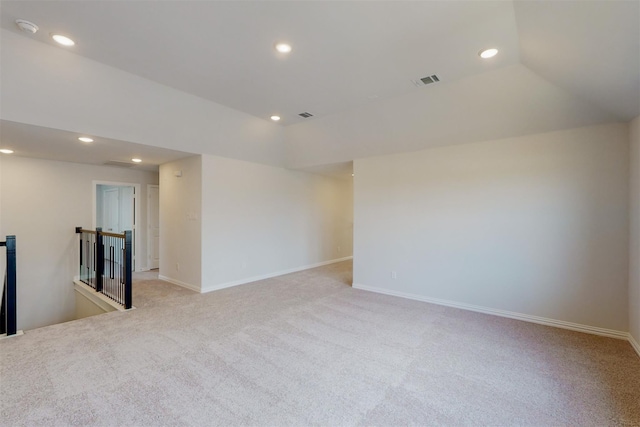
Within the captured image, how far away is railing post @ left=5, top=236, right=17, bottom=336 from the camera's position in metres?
3.12

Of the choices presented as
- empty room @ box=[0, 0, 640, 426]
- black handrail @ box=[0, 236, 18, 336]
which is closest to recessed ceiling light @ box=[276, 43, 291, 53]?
empty room @ box=[0, 0, 640, 426]

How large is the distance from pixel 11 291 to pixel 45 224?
8.18 ft

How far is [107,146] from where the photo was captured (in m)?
4.11

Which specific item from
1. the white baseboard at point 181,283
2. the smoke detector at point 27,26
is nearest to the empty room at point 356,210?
the smoke detector at point 27,26

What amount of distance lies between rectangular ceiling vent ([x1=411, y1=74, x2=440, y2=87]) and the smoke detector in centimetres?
380

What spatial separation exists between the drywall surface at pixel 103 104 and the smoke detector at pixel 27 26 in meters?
0.23

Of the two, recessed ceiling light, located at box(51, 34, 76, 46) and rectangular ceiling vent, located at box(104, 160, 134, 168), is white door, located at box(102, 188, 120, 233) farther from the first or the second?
recessed ceiling light, located at box(51, 34, 76, 46)

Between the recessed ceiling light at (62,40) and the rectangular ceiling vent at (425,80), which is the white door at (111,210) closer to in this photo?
the recessed ceiling light at (62,40)

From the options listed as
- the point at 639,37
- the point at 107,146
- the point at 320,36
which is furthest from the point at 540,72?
the point at 107,146

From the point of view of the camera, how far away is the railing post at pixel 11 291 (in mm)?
3125

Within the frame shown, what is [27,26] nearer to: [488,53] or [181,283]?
[181,283]

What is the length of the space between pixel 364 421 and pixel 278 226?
4.58 meters

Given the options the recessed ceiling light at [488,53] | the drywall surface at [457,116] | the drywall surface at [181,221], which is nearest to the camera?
the recessed ceiling light at [488,53]

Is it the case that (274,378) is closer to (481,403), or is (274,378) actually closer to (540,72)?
(481,403)
